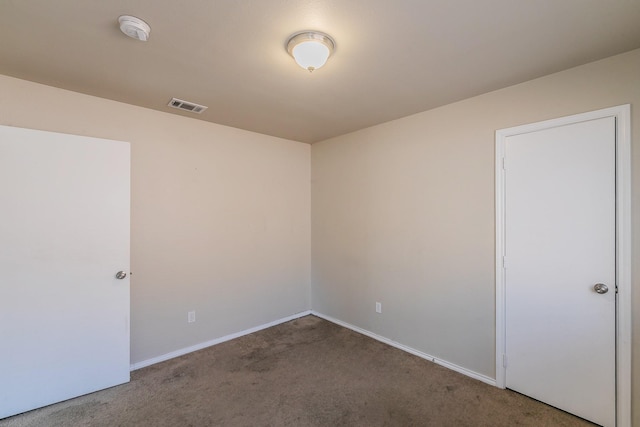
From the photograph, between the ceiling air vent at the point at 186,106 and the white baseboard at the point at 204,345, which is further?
the white baseboard at the point at 204,345

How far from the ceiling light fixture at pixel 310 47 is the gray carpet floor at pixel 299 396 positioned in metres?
2.47

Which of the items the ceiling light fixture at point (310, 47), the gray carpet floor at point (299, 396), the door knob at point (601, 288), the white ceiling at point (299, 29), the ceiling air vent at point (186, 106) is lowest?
the gray carpet floor at point (299, 396)

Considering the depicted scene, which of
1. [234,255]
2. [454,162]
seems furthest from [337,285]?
[454,162]

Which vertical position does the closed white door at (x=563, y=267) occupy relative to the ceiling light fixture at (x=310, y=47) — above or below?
below

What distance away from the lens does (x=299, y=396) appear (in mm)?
2402

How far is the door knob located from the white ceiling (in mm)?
1572

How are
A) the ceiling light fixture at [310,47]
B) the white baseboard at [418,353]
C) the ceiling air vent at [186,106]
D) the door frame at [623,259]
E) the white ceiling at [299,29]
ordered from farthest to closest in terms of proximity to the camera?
1. the ceiling air vent at [186,106]
2. the white baseboard at [418,353]
3. the door frame at [623,259]
4. the ceiling light fixture at [310,47]
5. the white ceiling at [299,29]

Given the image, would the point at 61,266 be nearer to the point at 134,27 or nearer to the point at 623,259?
the point at 134,27

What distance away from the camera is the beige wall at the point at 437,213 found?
7.06ft

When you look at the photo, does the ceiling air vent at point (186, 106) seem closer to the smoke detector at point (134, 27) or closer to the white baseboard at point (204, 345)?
the smoke detector at point (134, 27)

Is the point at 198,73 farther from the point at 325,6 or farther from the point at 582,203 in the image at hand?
the point at 582,203

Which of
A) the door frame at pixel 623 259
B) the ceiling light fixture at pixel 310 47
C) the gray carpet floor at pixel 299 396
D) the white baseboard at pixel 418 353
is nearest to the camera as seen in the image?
the ceiling light fixture at pixel 310 47

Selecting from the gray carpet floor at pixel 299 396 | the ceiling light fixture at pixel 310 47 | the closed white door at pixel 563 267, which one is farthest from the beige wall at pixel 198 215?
the closed white door at pixel 563 267

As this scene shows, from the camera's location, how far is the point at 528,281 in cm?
237
